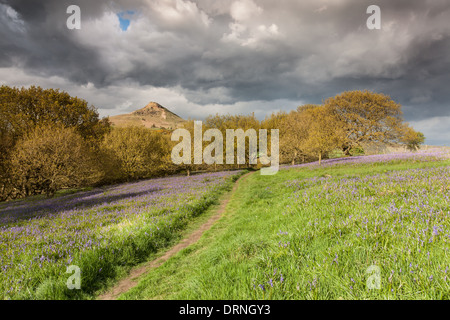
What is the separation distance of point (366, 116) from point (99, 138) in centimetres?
5885

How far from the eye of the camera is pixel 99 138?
35281 mm

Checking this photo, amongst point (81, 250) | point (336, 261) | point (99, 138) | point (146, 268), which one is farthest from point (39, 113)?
point (336, 261)

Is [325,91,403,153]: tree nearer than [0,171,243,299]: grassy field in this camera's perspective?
No

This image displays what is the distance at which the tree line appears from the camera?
858 inches

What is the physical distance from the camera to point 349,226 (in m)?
4.61

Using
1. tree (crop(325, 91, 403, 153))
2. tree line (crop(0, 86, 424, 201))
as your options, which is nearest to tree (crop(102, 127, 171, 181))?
tree line (crop(0, 86, 424, 201))

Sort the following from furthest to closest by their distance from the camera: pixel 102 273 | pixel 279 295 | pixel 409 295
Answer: pixel 102 273 → pixel 279 295 → pixel 409 295

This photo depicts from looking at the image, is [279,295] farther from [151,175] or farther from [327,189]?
[151,175]

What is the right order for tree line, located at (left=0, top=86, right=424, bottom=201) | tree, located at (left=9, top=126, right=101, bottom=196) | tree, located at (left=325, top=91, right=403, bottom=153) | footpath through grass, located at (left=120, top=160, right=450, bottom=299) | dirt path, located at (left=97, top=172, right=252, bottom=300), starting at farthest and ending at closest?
tree, located at (left=325, top=91, right=403, bottom=153) → tree line, located at (left=0, top=86, right=424, bottom=201) → tree, located at (left=9, top=126, right=101, bottom=196) → dirt path, located at (left=97, top=172, right=252, bottom=300) → footpath through grass, located at (left=120, top=160, right=450, bottom=299)

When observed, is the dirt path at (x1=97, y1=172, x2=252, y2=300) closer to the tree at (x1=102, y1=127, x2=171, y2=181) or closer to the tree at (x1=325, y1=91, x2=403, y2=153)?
the tree at (x1=102, y1=127, x2=171, y2=181)

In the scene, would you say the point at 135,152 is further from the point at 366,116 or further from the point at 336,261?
the point at 366,116
